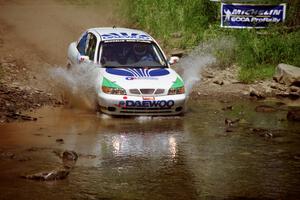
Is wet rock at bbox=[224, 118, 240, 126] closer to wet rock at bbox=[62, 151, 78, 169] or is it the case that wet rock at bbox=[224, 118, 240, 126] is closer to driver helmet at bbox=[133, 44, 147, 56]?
driver helmet at bbox=[133, 44, 147, 56]

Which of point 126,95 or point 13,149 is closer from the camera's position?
point 13,149

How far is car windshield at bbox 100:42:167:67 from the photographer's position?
14414mm

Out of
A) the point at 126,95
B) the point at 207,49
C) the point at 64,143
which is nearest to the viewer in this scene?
the point at 64,143

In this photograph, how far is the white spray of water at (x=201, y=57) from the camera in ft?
62.2

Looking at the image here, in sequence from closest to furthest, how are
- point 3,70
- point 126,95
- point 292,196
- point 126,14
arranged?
point 292,196 → point 126,95 → point 3,70 → point 126,14

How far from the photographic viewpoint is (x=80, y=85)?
587 inches

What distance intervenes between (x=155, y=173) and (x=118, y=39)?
19.1 ft

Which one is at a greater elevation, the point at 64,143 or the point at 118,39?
the point at 118,39

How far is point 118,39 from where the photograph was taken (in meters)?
14.8

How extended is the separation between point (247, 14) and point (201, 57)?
2.36 meters

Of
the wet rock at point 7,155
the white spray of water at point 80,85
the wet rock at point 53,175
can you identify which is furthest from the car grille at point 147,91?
the wet rock at point 53,175

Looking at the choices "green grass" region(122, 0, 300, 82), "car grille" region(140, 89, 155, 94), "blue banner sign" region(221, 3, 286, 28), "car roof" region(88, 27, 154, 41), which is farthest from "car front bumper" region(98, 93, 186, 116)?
"blue banner sign" region(221, 3, 286, 28)

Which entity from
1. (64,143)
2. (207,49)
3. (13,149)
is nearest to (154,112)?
(64,143)

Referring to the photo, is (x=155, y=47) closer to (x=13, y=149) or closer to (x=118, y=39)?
(x=118, y=39)
